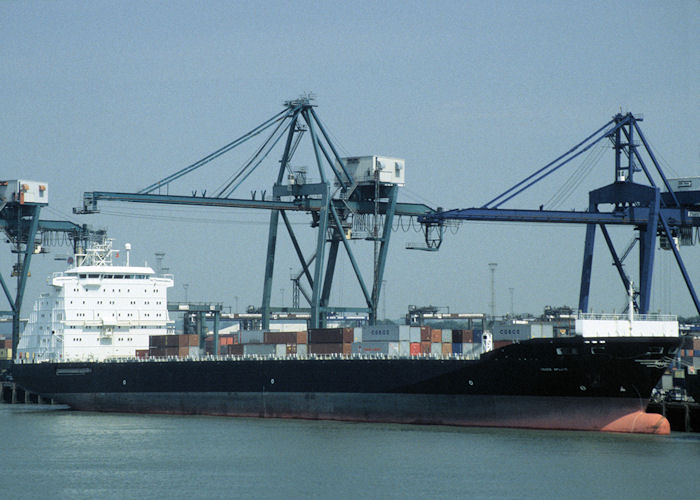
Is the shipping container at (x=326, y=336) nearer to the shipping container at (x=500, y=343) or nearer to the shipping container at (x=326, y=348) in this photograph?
the shipping container at (x=326, y=348)

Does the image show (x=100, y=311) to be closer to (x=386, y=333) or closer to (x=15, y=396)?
(x=386, y=333)

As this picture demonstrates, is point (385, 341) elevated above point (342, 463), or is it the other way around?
point (385, 341)

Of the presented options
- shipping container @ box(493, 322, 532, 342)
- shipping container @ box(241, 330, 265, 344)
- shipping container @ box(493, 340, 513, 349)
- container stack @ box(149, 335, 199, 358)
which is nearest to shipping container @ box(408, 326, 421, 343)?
shipping container @ box(493, 322, 532, 342)

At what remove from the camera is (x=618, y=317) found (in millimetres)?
42406

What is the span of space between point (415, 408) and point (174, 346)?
51.1 feet

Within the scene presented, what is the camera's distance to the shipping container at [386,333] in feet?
161

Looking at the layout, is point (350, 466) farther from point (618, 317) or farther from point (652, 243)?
point (652, 243)

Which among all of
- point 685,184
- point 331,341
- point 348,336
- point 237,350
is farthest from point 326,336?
point 685,184

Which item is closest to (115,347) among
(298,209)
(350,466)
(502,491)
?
(298,209)

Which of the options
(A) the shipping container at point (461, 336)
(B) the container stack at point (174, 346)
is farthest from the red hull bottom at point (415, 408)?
(A) the shipping container at point (461, 336)

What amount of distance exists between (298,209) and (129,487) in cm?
2955

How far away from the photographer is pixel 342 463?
33688 millimetres

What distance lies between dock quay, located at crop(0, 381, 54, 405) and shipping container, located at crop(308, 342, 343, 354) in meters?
25.8

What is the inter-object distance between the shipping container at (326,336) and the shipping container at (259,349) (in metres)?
2.23
